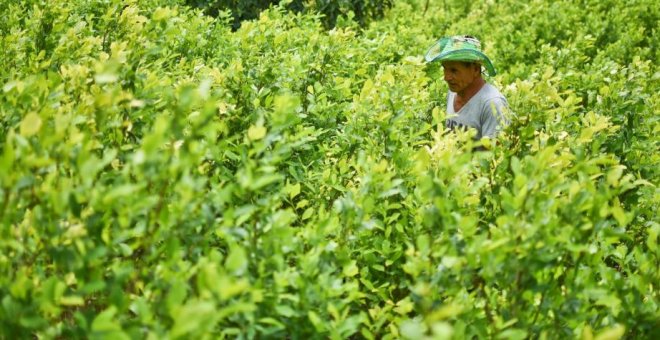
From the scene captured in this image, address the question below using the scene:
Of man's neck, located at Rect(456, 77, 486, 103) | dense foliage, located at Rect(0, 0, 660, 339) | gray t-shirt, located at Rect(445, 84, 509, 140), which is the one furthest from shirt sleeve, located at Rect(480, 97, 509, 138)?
dense foliage, located at Rect(0, 0, 660, 339)

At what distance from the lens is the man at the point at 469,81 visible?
394cm

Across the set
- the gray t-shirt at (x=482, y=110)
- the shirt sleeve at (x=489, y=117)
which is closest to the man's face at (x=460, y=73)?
the gray t-shirt at (x=482, y=110)

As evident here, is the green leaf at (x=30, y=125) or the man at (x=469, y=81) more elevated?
the green leaf at (x=30, y=125)

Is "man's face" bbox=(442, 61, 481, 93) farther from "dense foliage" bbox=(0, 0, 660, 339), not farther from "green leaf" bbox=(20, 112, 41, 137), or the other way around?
"green leaf" bbox=(20, 112, 41, 137)

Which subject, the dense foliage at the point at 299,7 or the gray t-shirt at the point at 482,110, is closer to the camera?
the gray t-shirt at the point at 482,110

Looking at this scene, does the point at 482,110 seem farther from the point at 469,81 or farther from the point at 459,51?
the point at 459,51

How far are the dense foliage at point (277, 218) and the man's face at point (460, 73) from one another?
65 centimetres

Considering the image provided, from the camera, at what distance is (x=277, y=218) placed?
179 centimetres

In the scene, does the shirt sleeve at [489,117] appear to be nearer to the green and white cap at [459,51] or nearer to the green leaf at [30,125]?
the green and white cap at [459,51]

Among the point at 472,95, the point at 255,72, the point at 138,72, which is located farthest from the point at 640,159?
the point at 138,72

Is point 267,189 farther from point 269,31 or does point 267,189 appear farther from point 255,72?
point 269,31

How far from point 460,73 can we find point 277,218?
261 cm

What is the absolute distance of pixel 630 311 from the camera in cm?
196

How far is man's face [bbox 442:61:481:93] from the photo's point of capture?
13.3ft
